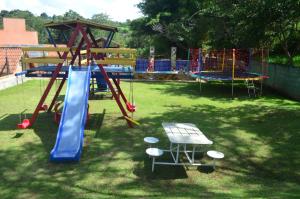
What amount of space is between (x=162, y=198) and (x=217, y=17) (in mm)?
19961

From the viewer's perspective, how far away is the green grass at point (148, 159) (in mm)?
5922

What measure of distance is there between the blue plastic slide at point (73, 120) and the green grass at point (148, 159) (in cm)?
28

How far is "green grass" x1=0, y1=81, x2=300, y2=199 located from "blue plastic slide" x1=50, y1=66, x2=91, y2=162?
0.28 meters

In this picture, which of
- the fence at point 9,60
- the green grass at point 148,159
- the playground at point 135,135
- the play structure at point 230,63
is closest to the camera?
the green grass at point 148,159

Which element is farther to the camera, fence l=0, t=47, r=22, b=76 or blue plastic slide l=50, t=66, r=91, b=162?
fence l=0, t=47, r=22, b=76

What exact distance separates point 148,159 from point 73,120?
223 centimetres

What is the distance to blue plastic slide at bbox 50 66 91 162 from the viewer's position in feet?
24.3

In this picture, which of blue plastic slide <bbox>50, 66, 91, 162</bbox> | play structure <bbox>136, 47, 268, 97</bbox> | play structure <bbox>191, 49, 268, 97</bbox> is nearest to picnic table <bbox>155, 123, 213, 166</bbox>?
blue plastic slide <bbox>50, 66, 91, 162</bbox>

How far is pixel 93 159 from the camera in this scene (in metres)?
7.53

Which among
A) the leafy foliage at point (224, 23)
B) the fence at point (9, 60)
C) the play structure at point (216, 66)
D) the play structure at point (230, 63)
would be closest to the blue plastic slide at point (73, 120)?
the leafy foliage at point (224, 23)

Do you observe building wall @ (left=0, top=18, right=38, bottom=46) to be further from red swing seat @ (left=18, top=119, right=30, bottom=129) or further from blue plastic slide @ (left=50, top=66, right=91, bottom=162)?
blue plastic slide @ (left=50, top=66, right=91, bottom=162)

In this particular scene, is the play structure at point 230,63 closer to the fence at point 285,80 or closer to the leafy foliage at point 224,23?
the fence at point 285,80

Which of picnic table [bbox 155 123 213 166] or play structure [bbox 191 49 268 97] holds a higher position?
play structure [bbox 191 49 268 97]

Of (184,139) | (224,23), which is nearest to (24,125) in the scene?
(184,139)
